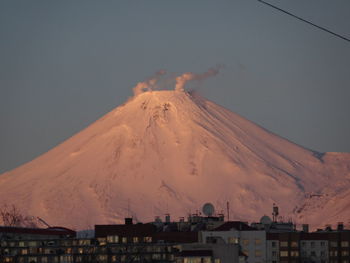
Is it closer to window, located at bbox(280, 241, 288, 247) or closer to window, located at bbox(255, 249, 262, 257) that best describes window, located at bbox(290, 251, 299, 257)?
window, located at bbox(280, 241, 288, 247)

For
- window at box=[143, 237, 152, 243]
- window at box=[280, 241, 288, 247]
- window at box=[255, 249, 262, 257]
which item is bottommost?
window at box=[255, 249, 262, 257]

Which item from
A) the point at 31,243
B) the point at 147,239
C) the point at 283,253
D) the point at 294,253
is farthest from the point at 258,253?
the point at 31,243

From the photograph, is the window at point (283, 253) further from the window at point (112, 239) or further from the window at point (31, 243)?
the window at point (31, 243)

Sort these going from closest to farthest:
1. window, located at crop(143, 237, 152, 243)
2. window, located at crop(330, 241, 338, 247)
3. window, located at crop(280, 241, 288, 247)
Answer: window, located at crop(143, 237, 152, 243) < window, located at crop(280, 241, 288, 247) < window, located at crop(330, 241, 338, 247)

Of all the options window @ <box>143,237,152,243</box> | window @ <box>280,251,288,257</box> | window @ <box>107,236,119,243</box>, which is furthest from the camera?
window @ <box>280,251,288,257</box>

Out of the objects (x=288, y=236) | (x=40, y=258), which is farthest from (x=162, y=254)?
(x=288, y=236)

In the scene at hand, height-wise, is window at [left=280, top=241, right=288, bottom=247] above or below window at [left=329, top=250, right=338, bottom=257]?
above

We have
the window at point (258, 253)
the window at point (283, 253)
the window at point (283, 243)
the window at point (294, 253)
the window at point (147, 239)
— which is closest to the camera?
the window at point (258, 253)

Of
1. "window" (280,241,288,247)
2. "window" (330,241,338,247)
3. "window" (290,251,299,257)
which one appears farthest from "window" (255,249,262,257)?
"window" (330,241,338,247)

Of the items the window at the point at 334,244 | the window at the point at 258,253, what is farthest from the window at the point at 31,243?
the window at the point at 334,244

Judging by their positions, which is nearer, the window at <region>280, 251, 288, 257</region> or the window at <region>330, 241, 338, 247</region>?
the window at <region>280, 251, 288, 257</region>

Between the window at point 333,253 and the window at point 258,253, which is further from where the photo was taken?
the window at point 333,253

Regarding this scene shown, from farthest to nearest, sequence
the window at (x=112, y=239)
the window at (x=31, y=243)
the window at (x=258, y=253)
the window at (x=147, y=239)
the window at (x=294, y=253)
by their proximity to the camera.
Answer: the window at (x=294, y=253) < the window at (x=147, y=239) < the window at (x=258, y=253) < the window at (x=112, y=239) < the window at (x=31, y=243)

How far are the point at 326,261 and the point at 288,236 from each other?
185 inches
